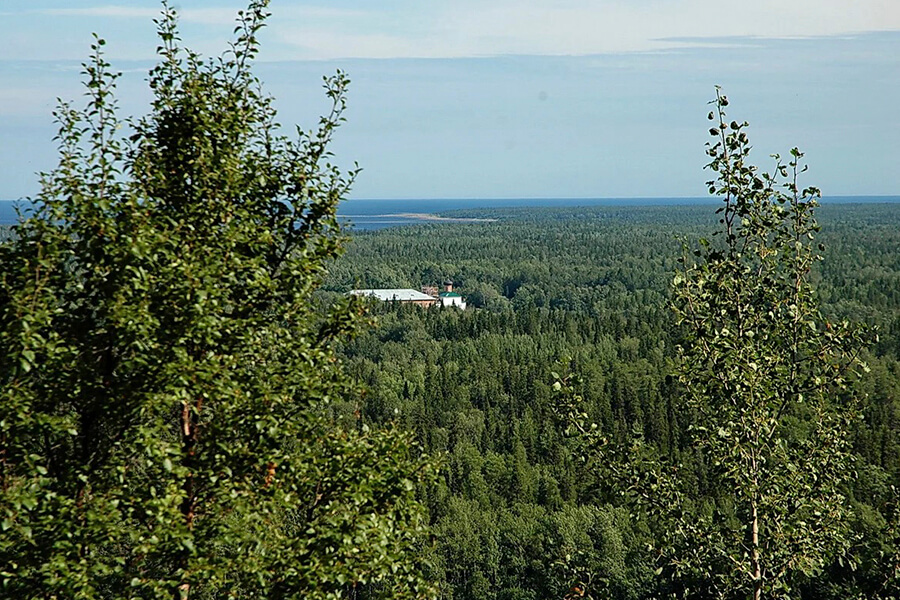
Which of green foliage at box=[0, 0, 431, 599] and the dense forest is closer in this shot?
green foliage at box=[0, 0, 431, 599]

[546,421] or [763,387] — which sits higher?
[763,387]

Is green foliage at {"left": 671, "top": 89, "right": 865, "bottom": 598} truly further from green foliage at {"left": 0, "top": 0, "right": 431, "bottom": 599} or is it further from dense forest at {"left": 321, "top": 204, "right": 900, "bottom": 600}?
green foliage at {"left": 0, "top": 0, "right": 431, "bottom": 599}

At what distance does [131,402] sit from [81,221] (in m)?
1.64

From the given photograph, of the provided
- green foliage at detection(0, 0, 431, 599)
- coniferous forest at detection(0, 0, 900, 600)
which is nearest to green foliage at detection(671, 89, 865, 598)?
coniferous forest at detection(0, 0, 900, 600)

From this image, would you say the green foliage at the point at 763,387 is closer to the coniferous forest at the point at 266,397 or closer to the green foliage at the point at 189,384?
the coniferous forest at the point at 266,397

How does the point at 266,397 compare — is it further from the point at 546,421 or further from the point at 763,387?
the point at 546,421

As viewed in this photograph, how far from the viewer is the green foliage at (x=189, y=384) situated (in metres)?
7.34

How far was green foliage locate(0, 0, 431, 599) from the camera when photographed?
734cm

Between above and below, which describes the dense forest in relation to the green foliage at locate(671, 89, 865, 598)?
below

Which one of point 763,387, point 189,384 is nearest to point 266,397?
point 189,384

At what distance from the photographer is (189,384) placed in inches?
308

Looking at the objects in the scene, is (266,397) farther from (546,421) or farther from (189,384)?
(546,421)

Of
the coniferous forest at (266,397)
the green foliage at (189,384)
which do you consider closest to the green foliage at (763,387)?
the coniferous forest at (266,397)

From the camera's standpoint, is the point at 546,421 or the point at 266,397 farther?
the point at 546,421
